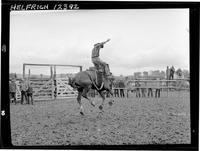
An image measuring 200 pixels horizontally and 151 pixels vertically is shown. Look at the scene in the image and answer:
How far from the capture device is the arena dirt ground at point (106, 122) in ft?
13.8

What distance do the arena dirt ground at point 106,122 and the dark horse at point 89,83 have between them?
90 millimetres

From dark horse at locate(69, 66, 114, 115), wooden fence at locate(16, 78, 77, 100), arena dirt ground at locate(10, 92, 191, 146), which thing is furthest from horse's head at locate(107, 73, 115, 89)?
wooden fence at locate(16, 78, 77, 100)

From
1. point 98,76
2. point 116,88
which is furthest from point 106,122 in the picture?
point 98,76

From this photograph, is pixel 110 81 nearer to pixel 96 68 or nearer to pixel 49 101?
pixel 96 68

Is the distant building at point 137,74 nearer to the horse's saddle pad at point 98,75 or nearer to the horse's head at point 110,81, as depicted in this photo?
the horse's head at point 110,81

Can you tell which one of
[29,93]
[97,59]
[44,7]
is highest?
[44,7]

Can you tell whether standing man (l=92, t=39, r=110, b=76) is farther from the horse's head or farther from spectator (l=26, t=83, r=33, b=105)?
spectator (l=26, t=83, r=33, b=105)

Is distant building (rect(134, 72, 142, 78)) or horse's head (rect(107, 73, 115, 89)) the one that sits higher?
distant building (rect(134, 72, 142, 78))

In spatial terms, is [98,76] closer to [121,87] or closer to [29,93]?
[121,87]

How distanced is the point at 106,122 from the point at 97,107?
0.64 feet

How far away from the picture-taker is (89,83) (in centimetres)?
429

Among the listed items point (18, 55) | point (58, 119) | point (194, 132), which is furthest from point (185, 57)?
point (18, 55)

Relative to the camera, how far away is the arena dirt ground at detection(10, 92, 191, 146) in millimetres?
4211

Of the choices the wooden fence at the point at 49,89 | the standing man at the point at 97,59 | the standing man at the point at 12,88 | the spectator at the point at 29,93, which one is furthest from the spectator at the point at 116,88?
the standing man at the point at 12,88
